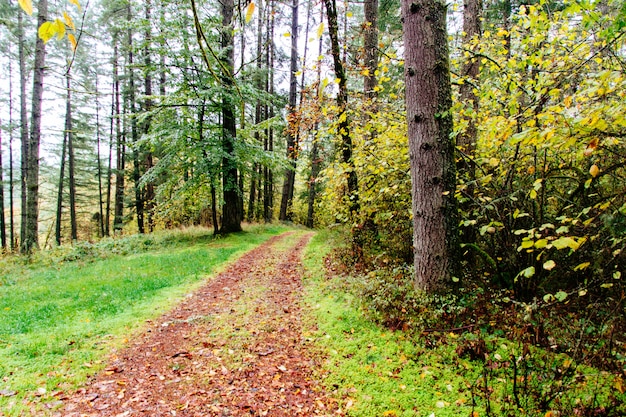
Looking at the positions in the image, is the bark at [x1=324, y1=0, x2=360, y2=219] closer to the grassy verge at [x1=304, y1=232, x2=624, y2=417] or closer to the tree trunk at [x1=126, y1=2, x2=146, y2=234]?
the grassy verge at [x1=304, y1=232, x2=624, y2=417]

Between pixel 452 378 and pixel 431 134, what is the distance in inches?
103

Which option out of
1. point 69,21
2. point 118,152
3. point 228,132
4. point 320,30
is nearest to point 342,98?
point 320,30

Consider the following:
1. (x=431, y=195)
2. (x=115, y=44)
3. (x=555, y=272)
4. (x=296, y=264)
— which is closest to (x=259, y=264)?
(x=296, y=264)

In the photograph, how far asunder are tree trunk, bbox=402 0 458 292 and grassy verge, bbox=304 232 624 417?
32.1 inches

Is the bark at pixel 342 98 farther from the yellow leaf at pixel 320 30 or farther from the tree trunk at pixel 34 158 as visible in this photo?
the tree trunk at pixel 34 158

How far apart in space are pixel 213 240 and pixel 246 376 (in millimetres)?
9523

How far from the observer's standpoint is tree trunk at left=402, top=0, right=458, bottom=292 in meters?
3.80

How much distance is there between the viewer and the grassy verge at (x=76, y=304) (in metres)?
3.61

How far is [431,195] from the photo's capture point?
389 cm

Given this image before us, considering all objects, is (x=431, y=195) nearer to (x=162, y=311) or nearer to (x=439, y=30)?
(x=439, y=30)

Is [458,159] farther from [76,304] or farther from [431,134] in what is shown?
[76,304]

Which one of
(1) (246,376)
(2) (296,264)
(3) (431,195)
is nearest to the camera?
(1) (246,376)

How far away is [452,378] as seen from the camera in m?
3.11

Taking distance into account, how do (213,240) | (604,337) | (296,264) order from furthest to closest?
1. (213,240)
2. (296,264)
3. (604,337)
